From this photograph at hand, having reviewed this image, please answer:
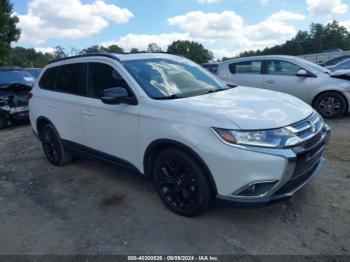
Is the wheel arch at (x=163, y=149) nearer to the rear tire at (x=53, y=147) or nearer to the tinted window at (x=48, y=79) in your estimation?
the rear tire at (x=53, y=147)

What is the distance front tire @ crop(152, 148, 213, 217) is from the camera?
126 inches

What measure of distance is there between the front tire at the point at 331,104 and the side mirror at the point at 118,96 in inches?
224

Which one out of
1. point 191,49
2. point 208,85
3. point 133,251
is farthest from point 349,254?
point 191,49

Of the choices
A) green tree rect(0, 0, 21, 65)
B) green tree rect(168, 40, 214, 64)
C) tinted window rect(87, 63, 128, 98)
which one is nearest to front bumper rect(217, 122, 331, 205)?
tinted window rect(87, 63, 128, 98)

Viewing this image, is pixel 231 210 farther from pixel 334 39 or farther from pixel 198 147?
pixel 334 39

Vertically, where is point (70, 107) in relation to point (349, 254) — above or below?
above

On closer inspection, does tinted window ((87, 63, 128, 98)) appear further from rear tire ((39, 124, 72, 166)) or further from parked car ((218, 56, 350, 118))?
parked car ((218, 56, 350, 118))

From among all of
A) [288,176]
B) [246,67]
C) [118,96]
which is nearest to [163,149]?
[118,96]

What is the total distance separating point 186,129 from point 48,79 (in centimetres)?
324

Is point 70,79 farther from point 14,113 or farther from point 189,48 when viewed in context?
point 189,48

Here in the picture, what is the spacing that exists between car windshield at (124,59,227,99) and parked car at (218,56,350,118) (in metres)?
4.19

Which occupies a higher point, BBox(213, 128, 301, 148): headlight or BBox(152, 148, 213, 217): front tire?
BBox(213, 128, 301, 148): headlight

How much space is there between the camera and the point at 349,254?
2834 millimetres

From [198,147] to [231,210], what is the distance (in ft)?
3.35
